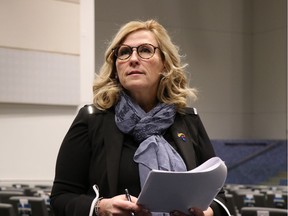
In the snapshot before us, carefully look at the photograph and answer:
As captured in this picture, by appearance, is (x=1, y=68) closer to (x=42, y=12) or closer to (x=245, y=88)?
(x=42, y=12)

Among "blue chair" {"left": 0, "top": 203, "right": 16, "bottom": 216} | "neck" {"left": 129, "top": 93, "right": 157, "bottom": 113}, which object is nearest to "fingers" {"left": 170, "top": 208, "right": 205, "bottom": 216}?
"neck" {"left": 129, "top": 93, "right": 157, "bottom": 113}

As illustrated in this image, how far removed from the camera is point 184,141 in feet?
7.04

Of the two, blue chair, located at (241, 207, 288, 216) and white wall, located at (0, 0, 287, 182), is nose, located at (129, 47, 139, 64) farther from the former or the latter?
white wall, located at (0, 0, 287, 182)

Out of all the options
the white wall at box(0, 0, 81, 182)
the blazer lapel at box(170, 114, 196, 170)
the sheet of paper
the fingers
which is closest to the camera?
the sheet of paper

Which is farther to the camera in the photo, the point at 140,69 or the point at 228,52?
the point at 228,52

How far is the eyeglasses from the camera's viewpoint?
84.5 inches

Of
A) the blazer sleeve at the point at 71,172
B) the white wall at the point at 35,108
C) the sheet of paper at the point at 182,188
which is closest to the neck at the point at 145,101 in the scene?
the blazer sleeve at the point at 71,172

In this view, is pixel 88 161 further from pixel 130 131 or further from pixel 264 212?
pixel 264 212

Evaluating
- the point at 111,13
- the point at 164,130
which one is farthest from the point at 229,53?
the point at 164,130

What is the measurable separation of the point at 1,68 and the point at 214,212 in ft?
20.1

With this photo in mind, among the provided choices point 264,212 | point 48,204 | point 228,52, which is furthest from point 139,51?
point 228,52

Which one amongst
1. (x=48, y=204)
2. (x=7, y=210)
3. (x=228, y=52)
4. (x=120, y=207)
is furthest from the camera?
(x=228, y=52)

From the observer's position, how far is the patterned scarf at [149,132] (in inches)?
80.0

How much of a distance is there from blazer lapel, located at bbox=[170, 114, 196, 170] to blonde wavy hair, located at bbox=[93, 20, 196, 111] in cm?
7
